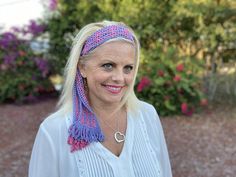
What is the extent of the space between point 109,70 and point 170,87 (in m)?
4.93

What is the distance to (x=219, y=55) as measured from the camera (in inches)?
298

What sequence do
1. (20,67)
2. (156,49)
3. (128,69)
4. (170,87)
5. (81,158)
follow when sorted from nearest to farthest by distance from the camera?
1. (81,158)
2. (128,69)
3. (170,87)
4. (156,49)
5. (20,67)

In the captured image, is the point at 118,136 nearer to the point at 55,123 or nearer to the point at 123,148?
the point at 123,148

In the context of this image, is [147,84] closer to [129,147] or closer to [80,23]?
[80,23]

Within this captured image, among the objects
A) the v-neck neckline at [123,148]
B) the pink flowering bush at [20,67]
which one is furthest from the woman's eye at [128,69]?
the pink flowering bush at [20,67]

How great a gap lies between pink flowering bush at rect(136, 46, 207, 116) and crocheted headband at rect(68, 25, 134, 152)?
4750 millimetres

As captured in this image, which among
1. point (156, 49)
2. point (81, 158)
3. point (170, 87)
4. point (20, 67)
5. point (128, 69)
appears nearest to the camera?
point (81, 158)

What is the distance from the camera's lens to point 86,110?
7.05ft

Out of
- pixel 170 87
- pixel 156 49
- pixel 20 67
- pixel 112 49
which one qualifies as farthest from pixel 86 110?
pixel 20 67

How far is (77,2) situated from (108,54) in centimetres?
639

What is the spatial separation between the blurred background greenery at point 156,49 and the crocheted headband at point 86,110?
4.75 m

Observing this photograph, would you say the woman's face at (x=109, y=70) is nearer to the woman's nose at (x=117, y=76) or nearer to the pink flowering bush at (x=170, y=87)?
the woman's nose at (x=117, y=76)

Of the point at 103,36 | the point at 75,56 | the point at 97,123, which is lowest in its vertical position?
the point at 97,123

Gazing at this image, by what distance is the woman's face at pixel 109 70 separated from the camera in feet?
6.70
